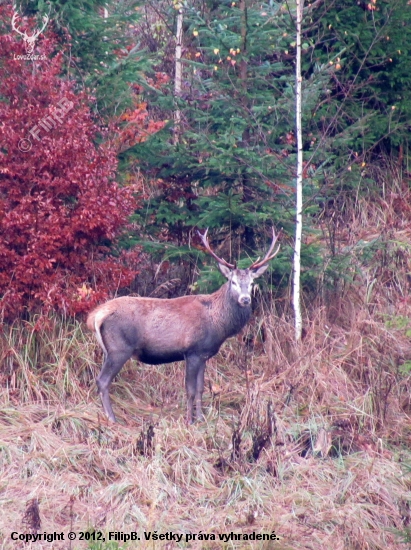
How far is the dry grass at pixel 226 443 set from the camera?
23.6 feet

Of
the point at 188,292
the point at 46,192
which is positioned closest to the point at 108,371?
the point at 46,192

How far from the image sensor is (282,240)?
36.3 feet

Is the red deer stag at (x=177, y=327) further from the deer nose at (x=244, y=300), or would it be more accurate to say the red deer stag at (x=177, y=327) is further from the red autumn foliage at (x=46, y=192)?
the red autumn foliage at (x=46, y=192)

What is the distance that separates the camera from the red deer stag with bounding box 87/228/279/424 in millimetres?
9133

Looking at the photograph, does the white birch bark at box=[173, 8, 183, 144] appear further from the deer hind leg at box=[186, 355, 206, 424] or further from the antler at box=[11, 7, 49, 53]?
the deer hind leg at box=[186, 355, 206, 424]

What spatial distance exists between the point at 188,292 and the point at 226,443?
3.19 m

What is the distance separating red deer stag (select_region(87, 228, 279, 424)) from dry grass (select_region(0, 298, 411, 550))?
0.37 metres

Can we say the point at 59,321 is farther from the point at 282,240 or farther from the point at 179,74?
A: the point at 179,74

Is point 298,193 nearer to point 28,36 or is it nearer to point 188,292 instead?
point 188,292

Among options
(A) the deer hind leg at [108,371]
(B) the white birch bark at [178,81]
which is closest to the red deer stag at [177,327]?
(A) the deer hind leg at [108,371]

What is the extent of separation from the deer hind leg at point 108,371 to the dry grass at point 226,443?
170mm

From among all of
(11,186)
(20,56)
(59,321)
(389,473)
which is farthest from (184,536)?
(20,56)

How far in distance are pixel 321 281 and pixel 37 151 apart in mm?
3741

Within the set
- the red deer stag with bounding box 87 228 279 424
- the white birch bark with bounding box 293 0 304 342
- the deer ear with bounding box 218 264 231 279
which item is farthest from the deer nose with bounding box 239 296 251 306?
the white birch bark with bounding box 293 0 304 342
